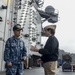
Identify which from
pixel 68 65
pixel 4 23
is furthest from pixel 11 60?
pixel 68 65

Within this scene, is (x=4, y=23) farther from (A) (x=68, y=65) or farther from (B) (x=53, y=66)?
(A) (x=68, y=65)

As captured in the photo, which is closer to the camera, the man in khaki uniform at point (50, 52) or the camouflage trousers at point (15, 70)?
the camouflage trousers at point (15, 70)

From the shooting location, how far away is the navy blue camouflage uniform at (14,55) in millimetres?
7684

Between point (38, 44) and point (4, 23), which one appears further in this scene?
point (38, 44)

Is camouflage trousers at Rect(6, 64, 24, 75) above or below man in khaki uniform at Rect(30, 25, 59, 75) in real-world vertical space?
below

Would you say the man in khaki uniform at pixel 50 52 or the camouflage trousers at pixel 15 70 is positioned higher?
the man in khaki uniform at pixel 50 52

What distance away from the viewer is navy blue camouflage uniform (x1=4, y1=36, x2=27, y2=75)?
7684 millimetres

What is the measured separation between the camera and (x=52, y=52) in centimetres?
792

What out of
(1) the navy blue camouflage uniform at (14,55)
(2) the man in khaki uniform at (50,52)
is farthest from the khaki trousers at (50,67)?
(1) the navy blue camouflage uniform at (14,55)

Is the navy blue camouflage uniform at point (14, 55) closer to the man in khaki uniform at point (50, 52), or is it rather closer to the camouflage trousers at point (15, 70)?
the camouflage trousers at point (15, 70)

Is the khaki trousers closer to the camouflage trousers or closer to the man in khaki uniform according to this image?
the man in khaki uniform

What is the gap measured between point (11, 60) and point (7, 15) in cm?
1318

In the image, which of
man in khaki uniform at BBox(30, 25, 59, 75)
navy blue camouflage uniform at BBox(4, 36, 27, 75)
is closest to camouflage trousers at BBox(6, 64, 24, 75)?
navy blue camouflage uniform at BBox(4, 36, 27, 75)

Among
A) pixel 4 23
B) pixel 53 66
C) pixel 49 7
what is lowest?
pixel 53 66
